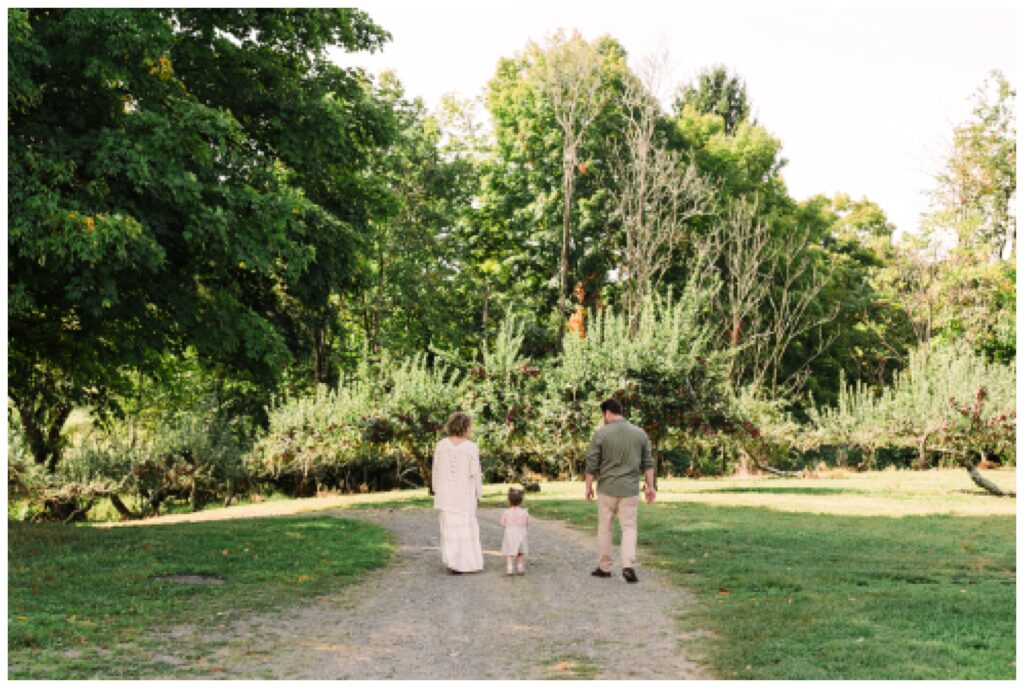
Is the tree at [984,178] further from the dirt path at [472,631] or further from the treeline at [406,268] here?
the dirt path at [472,631]

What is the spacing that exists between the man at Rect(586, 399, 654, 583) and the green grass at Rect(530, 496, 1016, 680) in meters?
0.75

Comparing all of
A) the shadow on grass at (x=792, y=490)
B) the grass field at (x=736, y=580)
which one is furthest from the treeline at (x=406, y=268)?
the grass field at (x=736, y=580)

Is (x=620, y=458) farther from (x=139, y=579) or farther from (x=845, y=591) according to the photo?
(x=139, y=579)

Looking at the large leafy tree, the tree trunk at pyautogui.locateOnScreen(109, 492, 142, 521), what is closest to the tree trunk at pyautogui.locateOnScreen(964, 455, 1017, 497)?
the large leafy tree

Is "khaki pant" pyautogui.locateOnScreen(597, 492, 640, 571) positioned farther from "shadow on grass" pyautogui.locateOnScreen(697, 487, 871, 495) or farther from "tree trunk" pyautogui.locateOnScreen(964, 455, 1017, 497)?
"tree trunk" pyautogui.locateOnScreen(964, 455, 1017, 497)

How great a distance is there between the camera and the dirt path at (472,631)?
6.90 meters

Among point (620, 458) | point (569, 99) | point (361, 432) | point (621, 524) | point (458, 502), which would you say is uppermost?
point (569, 99)

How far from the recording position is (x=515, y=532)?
11.1 meters

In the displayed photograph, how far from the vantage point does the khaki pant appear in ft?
35.2

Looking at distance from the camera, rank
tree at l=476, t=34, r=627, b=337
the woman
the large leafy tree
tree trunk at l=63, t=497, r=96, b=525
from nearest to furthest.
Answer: the woman, the large leafy tree, tree trunk at l=63, t=497, r=96, b=525, tree at l=476, t=34, r=627, b=337

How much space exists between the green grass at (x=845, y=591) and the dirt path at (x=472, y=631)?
541mm

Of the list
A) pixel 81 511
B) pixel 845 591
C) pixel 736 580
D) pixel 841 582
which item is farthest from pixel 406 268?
pixel 845 591

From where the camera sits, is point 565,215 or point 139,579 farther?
point 565,215

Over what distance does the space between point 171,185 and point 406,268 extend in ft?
94.2
